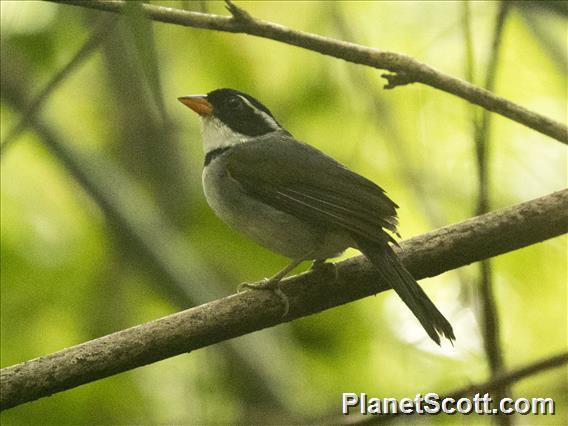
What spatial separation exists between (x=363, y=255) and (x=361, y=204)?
0.66ft

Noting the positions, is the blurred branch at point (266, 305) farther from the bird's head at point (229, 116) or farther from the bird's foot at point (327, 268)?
the bird's head at point (229, 116)

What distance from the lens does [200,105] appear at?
445cm

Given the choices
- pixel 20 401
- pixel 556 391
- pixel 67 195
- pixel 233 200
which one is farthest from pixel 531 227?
pixel 67 195

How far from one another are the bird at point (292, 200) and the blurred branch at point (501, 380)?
4.69ft

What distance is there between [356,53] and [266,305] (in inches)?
40.6

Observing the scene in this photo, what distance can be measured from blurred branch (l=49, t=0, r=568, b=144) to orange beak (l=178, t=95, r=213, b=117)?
3.27 feet

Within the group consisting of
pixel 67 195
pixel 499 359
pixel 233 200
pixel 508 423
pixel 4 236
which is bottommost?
pixel 508 423

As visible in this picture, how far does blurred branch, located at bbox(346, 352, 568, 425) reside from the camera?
1.70 meters

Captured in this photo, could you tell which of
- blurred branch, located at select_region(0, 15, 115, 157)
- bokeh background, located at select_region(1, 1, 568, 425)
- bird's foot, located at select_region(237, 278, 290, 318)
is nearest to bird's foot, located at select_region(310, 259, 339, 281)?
bird's foot, located at select_region(237, 278, 290, 318)

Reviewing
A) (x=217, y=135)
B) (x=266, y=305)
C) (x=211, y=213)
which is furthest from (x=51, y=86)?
(x=211, y=213)

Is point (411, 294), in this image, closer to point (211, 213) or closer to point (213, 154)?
point (213, 154)

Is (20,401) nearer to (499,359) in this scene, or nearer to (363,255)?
(363,255)

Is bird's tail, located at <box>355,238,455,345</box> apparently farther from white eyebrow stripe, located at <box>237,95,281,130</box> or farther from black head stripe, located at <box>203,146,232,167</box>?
white eyebrow stripe, located at <box>237,95,281,130</box>

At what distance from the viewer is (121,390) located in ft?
16.0
